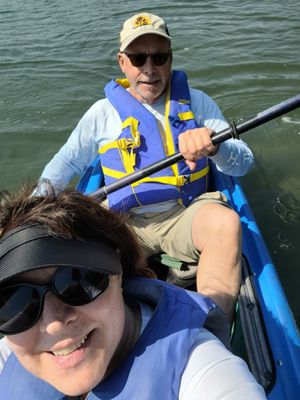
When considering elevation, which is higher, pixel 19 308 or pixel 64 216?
pixel 64 216

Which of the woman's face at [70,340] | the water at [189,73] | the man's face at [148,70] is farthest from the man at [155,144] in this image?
the woman's face at [70,340]

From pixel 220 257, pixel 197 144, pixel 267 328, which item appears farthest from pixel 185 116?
pixel 267 328

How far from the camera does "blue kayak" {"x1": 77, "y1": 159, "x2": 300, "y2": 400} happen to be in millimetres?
1699

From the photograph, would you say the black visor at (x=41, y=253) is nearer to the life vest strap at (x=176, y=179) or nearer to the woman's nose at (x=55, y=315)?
the woman's nose at (x=55, y=315)

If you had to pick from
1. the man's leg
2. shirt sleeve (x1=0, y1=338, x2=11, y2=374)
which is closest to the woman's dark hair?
shirt sleeve (x1=0, y1=338, x2=11, y2=374)

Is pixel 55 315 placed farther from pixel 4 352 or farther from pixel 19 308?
pixel 4 352

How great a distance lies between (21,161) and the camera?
4488mm

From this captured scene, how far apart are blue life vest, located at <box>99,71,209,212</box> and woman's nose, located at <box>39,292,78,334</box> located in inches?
58.0

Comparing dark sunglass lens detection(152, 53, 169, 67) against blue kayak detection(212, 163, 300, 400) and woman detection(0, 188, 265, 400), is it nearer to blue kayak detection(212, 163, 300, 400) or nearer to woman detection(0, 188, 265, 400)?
blue kayak detection(212, 163, 300, 400)

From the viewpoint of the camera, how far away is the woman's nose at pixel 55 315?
106 centimetres

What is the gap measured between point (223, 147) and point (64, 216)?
54.7 inches

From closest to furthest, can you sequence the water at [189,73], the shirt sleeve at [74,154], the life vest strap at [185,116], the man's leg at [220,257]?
1. the man's leg at [220,257]
2. the life vest strap at [185,116]
3. the shirt sleeve at [74,154]
4. the water at [189,73]

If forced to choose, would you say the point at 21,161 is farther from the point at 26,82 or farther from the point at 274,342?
the point at 274,342

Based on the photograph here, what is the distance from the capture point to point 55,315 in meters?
1.06
